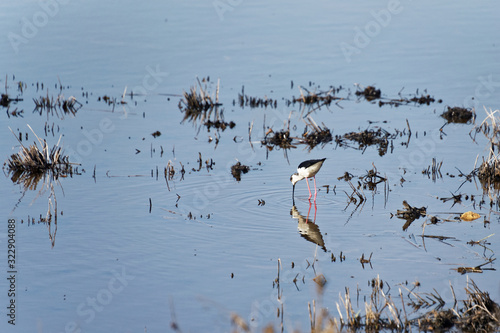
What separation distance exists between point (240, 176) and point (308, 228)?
9.52ft

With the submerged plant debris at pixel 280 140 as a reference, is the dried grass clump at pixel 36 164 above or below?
below

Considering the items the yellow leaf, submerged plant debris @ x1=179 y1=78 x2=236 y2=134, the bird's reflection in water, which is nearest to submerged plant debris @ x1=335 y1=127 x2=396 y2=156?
submerged plant debris @ x1=179 y1=78 x2=236 y2=134

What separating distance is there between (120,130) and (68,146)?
168 cm

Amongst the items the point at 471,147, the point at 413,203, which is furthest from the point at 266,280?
the point at 471,147

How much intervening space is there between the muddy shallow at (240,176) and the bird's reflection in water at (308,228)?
5 centimetres

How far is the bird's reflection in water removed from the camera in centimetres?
1066

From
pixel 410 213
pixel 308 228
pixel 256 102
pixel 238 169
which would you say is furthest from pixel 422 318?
pixel 256 102

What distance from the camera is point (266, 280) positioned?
9.14 metres

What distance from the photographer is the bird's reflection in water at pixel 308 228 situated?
35.0 ft

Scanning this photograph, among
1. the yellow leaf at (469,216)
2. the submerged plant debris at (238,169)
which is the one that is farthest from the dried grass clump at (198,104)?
the yellow leaf at (469,216)

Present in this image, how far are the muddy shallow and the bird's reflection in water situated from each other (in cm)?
5

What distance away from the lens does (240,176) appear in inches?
542

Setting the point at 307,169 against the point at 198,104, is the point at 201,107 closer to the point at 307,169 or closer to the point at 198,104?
the point at 198,104

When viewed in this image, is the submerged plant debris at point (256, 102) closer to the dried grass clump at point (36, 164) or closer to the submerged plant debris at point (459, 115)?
the submerged plant debris at point (459, 115)
